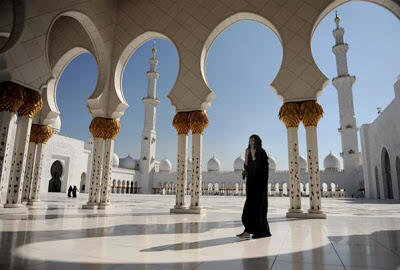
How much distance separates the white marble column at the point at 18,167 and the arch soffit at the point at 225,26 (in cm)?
421

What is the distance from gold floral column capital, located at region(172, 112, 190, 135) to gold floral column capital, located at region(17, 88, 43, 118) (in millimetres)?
3151

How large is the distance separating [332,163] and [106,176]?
26.6 meters

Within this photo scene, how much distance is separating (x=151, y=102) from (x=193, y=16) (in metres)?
21.9

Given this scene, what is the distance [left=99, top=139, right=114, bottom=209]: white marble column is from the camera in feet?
24.7

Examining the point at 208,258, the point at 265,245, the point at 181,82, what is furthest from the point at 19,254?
the point at 181,82

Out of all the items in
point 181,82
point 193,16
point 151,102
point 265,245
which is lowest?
point 265,245

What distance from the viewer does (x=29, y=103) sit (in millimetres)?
5668

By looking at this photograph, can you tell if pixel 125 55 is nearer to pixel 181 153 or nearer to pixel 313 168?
pixel 181 153

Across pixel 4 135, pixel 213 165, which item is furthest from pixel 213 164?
pixel 4 135

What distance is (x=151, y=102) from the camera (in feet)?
93.6

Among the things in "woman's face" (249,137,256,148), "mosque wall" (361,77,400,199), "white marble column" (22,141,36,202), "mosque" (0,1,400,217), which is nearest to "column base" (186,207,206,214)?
"mosque" (0,1,400,217)

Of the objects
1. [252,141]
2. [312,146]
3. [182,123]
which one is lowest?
[252,141]

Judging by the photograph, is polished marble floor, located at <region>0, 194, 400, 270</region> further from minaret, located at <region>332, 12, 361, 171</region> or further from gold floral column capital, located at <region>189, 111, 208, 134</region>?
minaret, located at <region>332, 12, 361, 171</region>

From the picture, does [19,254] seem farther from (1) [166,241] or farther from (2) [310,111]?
(2) [310,111]
